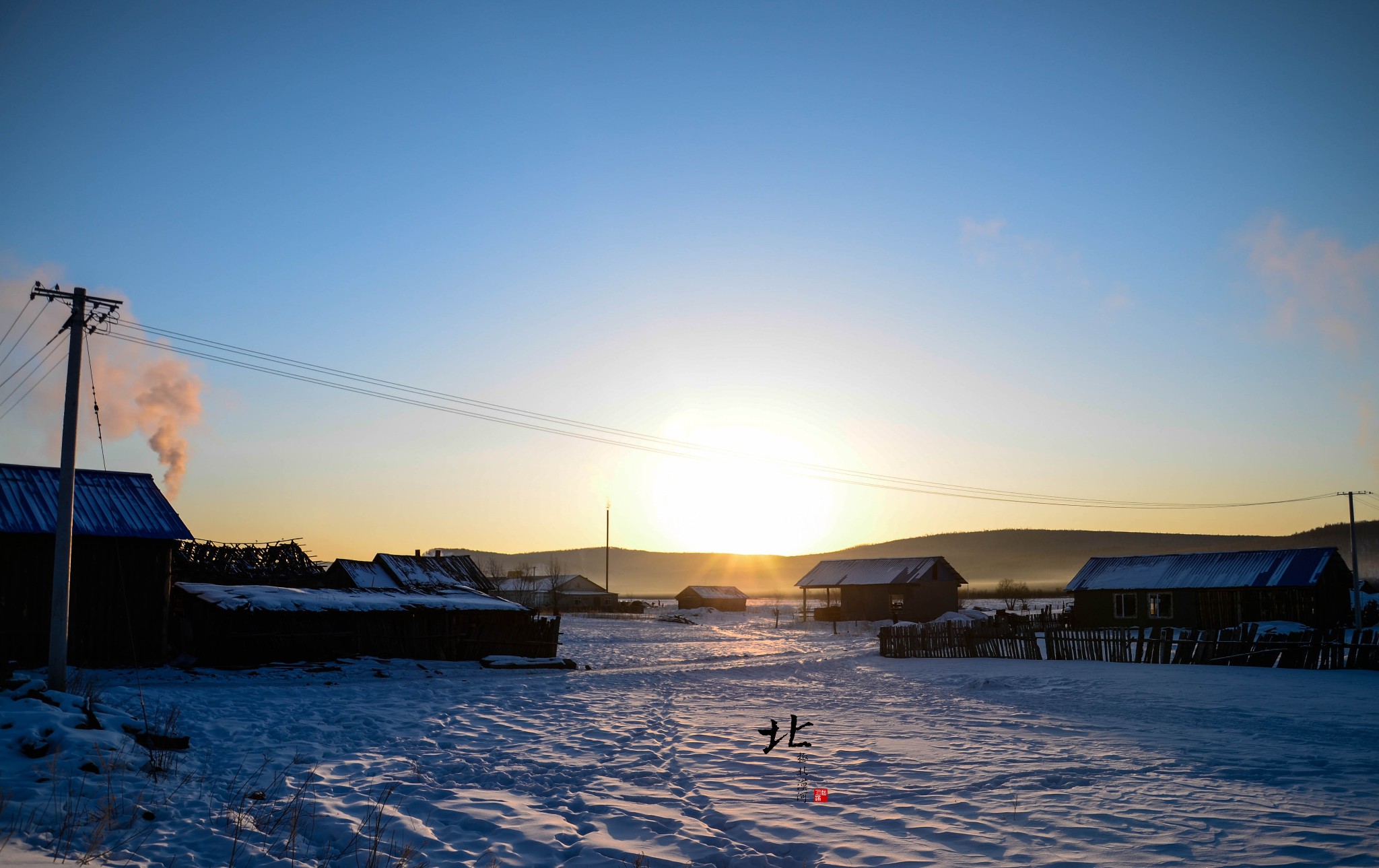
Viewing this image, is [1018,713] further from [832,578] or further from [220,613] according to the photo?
[832,578]

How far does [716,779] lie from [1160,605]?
126ft

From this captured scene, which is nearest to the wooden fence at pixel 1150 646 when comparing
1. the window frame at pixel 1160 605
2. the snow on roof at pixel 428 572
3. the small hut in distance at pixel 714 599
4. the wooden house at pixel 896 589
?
the window frame at pixel 1160 605

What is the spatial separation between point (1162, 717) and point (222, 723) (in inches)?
650

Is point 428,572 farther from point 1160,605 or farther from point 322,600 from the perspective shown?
point 1160,605

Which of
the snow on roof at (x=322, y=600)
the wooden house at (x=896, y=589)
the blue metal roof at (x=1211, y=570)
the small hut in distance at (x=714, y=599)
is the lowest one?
the small hut in distance at (x=714, y=599)

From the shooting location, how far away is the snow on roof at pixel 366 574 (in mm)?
34594

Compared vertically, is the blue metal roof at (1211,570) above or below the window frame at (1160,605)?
above

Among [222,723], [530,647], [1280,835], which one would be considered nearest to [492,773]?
[222,723]

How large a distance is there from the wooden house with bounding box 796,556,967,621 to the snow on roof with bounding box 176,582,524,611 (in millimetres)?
33759

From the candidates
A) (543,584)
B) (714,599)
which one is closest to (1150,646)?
(714,599)

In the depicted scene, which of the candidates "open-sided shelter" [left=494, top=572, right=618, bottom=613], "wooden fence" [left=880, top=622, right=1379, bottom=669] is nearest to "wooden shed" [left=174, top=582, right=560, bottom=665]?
"wooden fence" [left=880, top=622, right=1379, bottom=669]

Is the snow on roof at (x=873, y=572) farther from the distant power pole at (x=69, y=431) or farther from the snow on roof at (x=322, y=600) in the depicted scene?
the distant power pole at (x=69, y=431)

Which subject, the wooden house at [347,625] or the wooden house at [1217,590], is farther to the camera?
the wooden house at [1217,590]

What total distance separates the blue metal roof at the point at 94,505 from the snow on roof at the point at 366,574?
9859 millimetres
